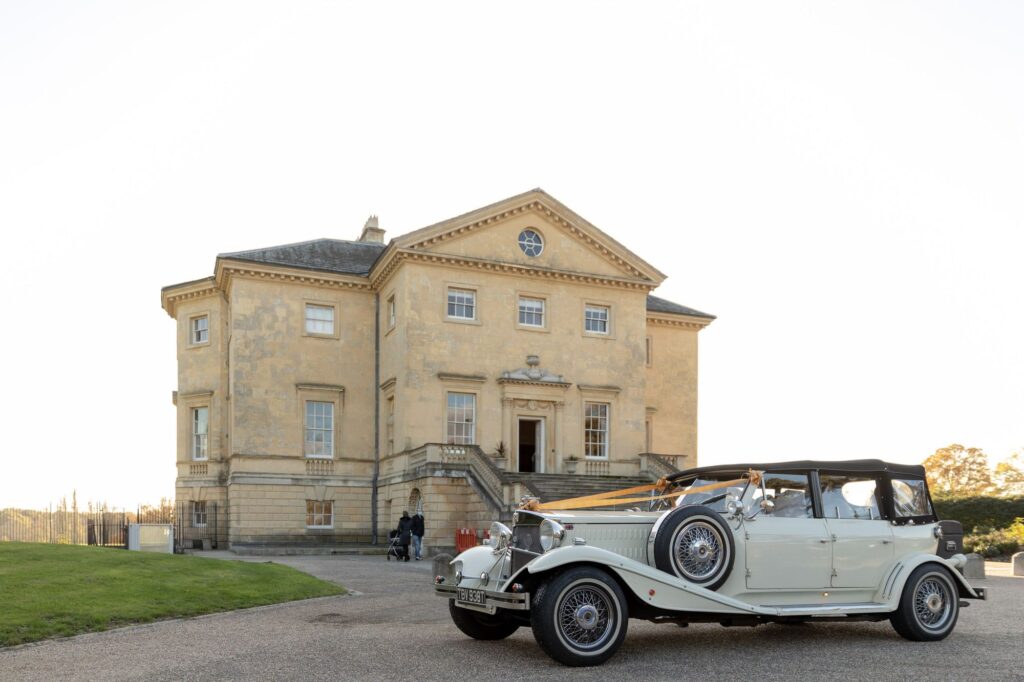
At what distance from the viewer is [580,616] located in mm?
8555

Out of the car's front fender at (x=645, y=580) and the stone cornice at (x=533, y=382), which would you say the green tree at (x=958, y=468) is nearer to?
the stone cornice at (x=533, y=382)

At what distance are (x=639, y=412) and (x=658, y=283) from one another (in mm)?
4609

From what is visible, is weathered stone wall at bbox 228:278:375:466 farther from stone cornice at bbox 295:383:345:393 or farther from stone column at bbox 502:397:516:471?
stone column at bbox 502:397:516:471

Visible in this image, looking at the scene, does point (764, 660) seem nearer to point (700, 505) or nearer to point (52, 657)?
point (700, 505)

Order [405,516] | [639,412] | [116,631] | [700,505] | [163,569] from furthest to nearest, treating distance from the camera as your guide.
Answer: [639,412] < [405,516] < [163,569] < [116,631] < [700,505]

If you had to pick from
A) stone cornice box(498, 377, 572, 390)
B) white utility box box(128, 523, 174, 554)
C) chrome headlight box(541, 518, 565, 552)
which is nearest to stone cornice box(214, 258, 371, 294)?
stone cornice box(498, 377, 572, 390)

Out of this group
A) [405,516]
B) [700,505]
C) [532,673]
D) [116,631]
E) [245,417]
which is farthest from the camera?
[245,417]

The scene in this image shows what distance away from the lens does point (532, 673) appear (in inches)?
320

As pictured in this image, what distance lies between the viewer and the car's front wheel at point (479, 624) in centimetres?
995

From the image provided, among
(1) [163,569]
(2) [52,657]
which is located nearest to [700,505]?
(2) [52,657]

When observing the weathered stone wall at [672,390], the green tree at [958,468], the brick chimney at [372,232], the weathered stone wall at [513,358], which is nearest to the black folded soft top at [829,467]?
the weathered stone wall at [513,358]

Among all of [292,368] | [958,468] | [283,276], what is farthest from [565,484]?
[958,468]

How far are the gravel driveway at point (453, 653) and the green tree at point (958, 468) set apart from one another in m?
50.3

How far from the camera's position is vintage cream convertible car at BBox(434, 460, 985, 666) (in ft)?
28.4
